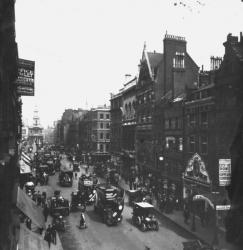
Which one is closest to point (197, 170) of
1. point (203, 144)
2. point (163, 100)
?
point (203, 144)

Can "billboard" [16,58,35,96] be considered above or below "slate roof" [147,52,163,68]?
below

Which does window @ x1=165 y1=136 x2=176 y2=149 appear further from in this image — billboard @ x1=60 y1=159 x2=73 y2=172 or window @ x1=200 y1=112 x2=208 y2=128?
billboard @ x1=60 y1=159 x2=73 y2=172

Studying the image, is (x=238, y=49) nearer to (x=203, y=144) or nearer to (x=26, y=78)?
(x=203, y=144)

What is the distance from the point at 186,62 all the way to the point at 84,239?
31.5 metres

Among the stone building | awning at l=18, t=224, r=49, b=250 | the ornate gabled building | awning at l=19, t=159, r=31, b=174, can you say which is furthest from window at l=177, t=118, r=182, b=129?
awning at l=18, t=224, r=49, b=250

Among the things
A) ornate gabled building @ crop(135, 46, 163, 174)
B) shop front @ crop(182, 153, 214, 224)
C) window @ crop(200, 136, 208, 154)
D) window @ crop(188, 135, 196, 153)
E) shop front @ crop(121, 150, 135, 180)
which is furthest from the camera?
shop front @ crop(121, 150, 135, 180)

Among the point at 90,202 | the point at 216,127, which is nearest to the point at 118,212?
the point at 90,202

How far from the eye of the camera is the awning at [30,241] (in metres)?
19.8

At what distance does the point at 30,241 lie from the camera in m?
21.0

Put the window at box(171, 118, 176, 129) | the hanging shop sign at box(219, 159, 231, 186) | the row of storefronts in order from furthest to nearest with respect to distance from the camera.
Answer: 1. the window at box(171, 118, 176, 129)
2. the row of storefronts
3. the hanging shop sign at box(219, 159, 231, 186)

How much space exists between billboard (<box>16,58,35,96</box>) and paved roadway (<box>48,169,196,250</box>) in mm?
11130

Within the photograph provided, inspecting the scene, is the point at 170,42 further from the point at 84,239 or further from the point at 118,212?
the point at 84,239

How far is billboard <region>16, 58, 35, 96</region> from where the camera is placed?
1675 centimetres

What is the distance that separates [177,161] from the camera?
3859cm
